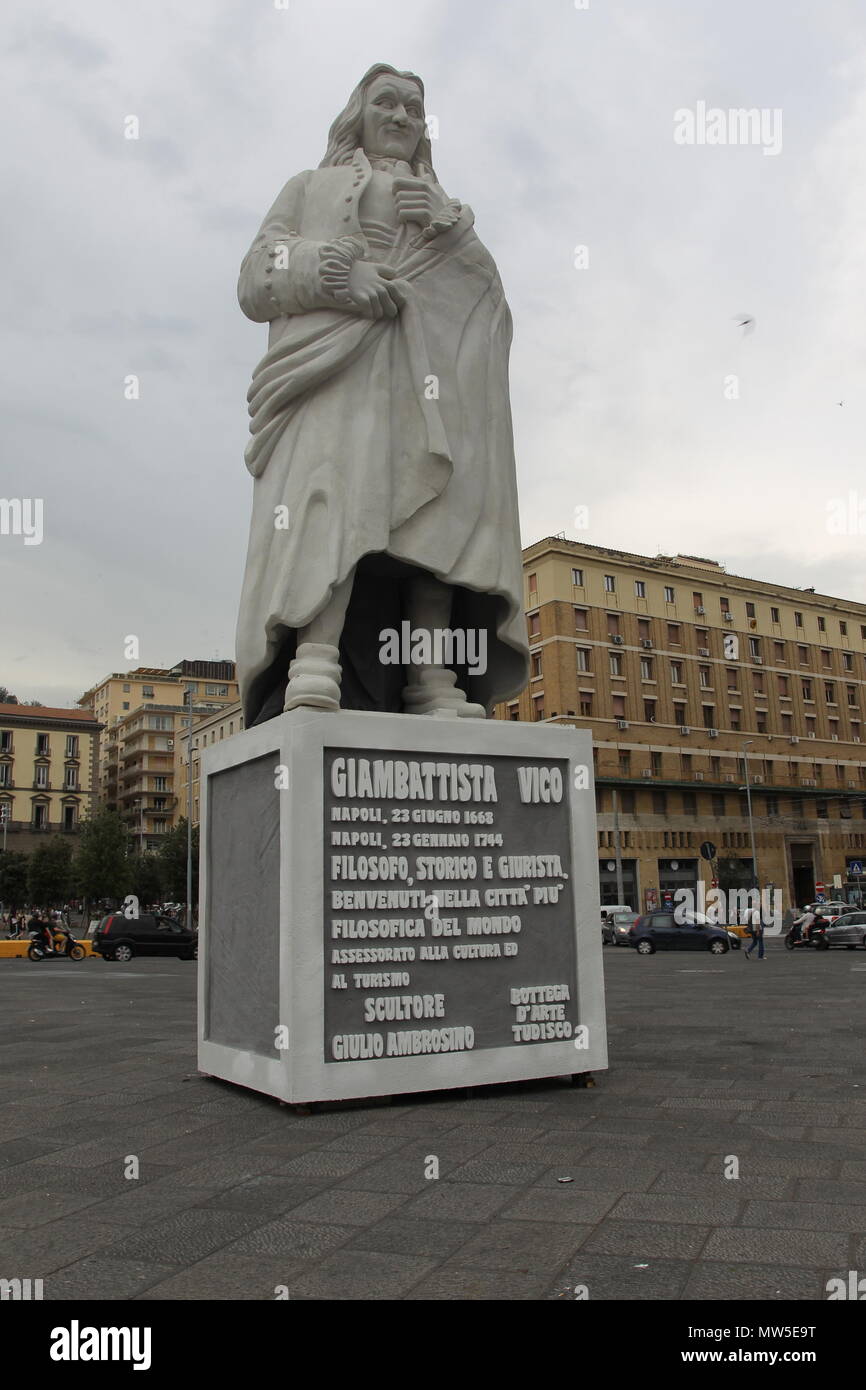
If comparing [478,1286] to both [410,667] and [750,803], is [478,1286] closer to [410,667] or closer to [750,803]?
[410,667]

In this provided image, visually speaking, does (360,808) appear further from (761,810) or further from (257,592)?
(761,810)

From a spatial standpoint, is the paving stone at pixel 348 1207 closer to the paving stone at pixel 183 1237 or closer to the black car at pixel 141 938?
the paving stone at pixel 183 1237

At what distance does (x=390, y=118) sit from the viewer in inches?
267

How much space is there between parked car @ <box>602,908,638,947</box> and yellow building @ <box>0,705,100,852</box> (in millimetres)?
59178

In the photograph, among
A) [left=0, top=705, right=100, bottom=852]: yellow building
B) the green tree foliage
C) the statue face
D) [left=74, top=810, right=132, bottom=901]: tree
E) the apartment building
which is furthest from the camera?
[left=0, top=705, right=100, bottom=852]: yellow building

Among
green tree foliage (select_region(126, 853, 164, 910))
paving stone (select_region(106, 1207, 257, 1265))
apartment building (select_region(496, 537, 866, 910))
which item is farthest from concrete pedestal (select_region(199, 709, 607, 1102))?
green tree foliage (select_region(126, 853, 164, 910))

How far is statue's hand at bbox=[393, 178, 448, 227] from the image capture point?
6426 millimetres

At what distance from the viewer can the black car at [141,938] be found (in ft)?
94.0

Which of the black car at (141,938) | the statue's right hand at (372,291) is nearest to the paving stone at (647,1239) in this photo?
the statue's right hand at (372,291)

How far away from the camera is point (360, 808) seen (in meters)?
5.32

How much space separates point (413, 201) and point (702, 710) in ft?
181

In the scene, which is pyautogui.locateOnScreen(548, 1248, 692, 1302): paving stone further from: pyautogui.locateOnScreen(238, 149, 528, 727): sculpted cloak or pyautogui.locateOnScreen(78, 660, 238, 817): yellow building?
pyautogui.locateOnScreen(78, 660, 238, 817): yellow building

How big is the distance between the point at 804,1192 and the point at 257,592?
13.2 feet
